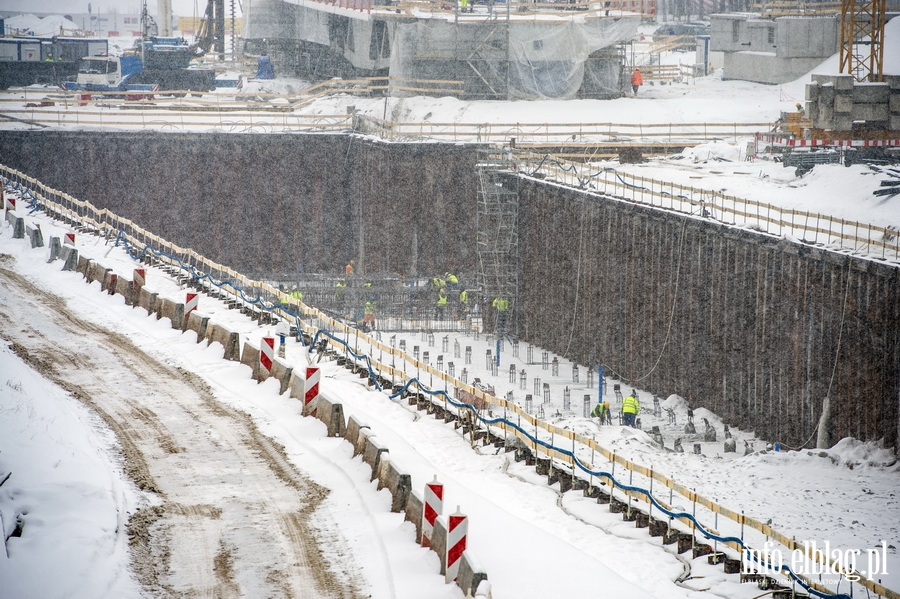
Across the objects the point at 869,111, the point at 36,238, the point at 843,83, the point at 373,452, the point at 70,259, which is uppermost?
the point at 843,83

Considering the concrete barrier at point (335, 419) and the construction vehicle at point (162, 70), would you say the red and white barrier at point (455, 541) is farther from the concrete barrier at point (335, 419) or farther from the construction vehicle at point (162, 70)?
the construction vehicle at point (162, 70)

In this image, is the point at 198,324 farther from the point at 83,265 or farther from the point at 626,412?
the point at 626,412

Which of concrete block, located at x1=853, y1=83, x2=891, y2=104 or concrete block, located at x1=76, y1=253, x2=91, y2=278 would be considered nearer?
concrete block, located at x1=76, y1=253, x2=91, y2=278

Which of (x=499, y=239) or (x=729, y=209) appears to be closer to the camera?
(x=729, y=209)

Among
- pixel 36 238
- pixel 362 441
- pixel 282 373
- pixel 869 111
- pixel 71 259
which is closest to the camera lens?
pixel 362 441

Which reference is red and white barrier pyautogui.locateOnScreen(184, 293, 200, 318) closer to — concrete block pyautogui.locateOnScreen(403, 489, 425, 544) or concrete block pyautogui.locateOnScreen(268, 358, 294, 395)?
concrete block pyautogui.locateOnScreen(268, 358, 294, 395)

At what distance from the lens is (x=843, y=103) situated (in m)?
36.0

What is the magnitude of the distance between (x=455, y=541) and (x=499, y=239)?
26349 mm

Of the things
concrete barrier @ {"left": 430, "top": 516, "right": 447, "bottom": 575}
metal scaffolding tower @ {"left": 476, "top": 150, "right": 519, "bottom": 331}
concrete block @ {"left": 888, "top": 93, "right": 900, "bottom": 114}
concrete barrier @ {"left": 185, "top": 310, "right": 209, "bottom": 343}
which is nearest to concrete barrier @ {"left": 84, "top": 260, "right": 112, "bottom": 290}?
concrete barrier @ {"left": 185, "top": 310, "right": 209, "bottom": 343}

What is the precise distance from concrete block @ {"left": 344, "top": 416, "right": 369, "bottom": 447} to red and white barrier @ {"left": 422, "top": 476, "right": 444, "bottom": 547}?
3.33m

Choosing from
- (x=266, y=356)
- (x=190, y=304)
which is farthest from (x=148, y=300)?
(x=266, y=356)

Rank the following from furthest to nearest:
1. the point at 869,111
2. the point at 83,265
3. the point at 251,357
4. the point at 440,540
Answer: the point at 869,111, the point at 83,265, the point at 251,357, the point at 440,540

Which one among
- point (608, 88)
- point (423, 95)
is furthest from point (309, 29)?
point (608, 88)

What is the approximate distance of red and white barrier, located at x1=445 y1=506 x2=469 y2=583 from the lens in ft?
35.7
